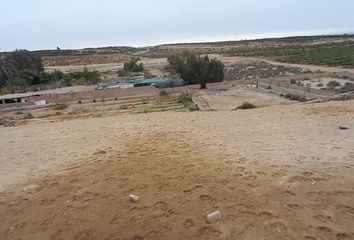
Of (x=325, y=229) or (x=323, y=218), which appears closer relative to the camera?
(x=325, y=229)

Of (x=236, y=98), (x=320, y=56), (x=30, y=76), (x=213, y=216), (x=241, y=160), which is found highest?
(x=213, y=216)

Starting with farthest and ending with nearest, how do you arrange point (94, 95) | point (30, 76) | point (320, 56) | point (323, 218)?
point (320, 56) → point (30, 76) → point (94, 95) → point (323, 218)

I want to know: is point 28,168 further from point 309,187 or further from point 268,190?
point 309,187

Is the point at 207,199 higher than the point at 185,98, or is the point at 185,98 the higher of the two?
the point at 207,199

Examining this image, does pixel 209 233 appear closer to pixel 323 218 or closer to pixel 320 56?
pixel 323 218

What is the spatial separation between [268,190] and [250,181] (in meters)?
0.49

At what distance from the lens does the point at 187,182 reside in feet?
21.9

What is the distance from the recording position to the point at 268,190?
605 cm

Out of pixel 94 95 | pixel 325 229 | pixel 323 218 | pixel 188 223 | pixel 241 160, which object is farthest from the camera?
pixel 94 95

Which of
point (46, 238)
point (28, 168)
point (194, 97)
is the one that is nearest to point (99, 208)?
point (46, 238)

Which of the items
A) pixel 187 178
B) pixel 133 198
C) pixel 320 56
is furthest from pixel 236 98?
pixel 320 56

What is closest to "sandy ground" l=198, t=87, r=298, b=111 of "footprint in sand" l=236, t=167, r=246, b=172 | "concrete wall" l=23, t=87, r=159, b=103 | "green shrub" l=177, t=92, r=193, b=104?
"green shrub" l=177, t=92, r=193, b=104

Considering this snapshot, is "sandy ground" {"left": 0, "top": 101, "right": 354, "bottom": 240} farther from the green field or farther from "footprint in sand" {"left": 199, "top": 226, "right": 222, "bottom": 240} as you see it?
the green field

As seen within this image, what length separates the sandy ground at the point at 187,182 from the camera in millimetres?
5148
